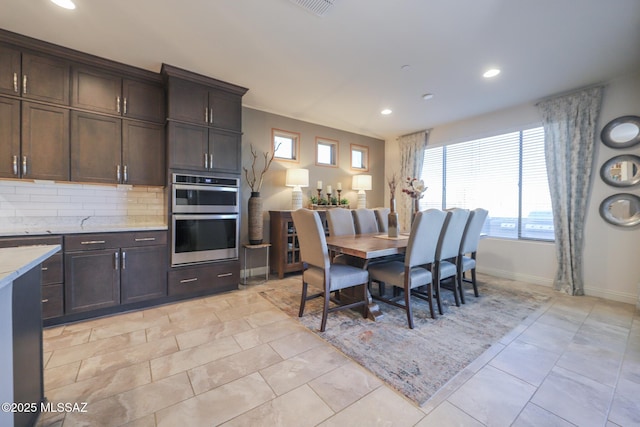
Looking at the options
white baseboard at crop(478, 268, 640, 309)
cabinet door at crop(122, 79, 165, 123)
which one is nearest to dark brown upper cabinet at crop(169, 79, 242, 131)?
cabinet door at crop(122, 79, 165, 123)

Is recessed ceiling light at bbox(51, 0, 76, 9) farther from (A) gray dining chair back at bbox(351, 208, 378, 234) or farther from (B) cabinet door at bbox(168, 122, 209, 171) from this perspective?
(A) gray dining chair back at bbox(351, 208, 378, 234)

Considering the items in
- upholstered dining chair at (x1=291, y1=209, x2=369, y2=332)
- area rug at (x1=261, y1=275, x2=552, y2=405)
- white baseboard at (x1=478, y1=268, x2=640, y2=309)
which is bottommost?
area rug at (x1=261, y1=275, x2=552, y2=405)

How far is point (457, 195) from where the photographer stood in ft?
15.2

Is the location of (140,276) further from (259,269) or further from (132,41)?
(132,41)

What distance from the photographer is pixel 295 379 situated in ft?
5.48

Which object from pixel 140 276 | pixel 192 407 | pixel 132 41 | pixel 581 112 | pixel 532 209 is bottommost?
pixel 192 407

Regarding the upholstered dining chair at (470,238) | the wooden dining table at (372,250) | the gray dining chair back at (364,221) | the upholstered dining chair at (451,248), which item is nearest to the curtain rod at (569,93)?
the upholstered dining chair at (470,238)

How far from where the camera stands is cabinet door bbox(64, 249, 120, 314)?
2.39m

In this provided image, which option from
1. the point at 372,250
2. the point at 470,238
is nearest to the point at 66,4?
the point at 372,250

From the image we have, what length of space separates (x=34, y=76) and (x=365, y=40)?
308 centimetres

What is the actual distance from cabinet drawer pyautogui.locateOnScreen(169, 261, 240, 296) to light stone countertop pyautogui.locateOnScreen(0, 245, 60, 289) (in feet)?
5.54

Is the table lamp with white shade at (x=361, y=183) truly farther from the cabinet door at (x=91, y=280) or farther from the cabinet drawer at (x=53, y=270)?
the cabinet drawer at (x=53, y=270)

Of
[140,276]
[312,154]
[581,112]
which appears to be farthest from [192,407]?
[581,112]

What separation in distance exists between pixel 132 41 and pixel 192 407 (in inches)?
119
